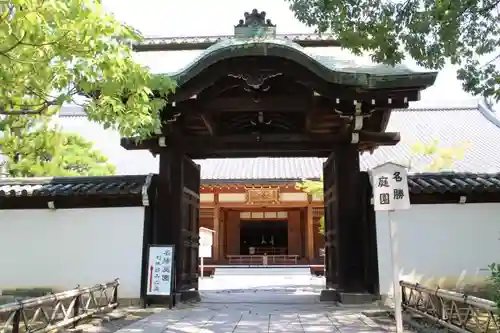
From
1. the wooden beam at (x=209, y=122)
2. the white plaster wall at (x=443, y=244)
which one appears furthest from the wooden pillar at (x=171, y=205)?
the white plaster wall at (x=443, y=244)

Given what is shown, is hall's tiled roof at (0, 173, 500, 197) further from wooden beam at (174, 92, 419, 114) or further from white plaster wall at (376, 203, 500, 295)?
wooden beam at (174, 92, 419, 114)

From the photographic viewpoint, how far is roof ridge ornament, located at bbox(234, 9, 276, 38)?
7967mm

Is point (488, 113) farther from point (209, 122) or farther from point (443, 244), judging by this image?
point (209, 122)

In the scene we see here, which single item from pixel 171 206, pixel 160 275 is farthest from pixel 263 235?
pixel 160 275

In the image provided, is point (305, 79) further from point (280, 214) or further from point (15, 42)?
point (280, 214)

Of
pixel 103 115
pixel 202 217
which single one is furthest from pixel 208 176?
pixel 103 115

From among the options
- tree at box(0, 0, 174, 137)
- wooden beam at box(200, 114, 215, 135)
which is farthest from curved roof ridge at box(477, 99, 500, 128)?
tree at box(0, 0, 174, 137)

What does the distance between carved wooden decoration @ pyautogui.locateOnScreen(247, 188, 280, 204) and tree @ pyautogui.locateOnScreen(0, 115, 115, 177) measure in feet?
30.8

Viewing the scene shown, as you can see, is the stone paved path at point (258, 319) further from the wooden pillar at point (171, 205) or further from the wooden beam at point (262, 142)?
the wooden beam at point (262, 142)

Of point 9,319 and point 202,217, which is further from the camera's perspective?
point 202,217

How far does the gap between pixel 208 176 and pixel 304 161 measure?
465cm

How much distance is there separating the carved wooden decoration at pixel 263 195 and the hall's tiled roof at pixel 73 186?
12.6 metres

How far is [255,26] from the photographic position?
8.21 meters

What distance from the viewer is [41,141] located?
9.43m
